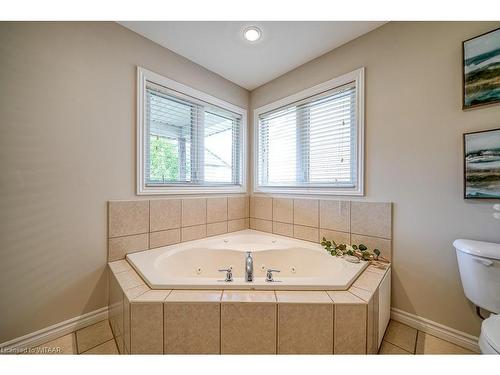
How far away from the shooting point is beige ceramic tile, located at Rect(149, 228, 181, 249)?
5.63 feet

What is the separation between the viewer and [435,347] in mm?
1237

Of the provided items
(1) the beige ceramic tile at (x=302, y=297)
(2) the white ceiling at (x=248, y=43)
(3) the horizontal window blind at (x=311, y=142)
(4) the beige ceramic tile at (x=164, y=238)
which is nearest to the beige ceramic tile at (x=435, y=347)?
(1) the beige ceramic tile at (x=302, y=297)

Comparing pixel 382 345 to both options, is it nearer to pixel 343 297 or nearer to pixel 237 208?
pixel 343 297

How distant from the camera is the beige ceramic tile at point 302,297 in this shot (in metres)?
1.01

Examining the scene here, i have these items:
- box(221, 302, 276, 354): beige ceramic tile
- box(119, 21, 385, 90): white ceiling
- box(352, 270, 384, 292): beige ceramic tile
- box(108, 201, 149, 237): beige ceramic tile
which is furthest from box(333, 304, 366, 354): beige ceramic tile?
box(119, 21, 385, 90): white ceiling

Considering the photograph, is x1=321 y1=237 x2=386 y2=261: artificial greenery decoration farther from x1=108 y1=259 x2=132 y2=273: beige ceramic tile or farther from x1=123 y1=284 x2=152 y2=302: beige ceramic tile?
x1=108 y1=259 x2=132 y2=273: beige ceramic tile

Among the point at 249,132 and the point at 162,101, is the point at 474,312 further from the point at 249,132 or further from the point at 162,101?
the point at 162,101

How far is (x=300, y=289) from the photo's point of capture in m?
1.12

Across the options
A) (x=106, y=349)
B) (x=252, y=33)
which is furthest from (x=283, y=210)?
(x=106, y=349)

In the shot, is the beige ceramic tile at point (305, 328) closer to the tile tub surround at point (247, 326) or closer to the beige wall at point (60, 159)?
the tile tub surround at point (247, 326)

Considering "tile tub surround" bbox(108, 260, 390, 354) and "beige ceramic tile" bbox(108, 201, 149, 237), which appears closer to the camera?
"tile tub surround" bbox(108, 260, 390, 354)

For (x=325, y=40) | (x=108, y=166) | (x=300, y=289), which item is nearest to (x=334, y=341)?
(x=300, y=289)

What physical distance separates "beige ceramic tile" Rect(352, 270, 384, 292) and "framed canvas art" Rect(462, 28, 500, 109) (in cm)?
118

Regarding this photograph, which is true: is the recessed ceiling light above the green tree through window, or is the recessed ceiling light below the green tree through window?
above
